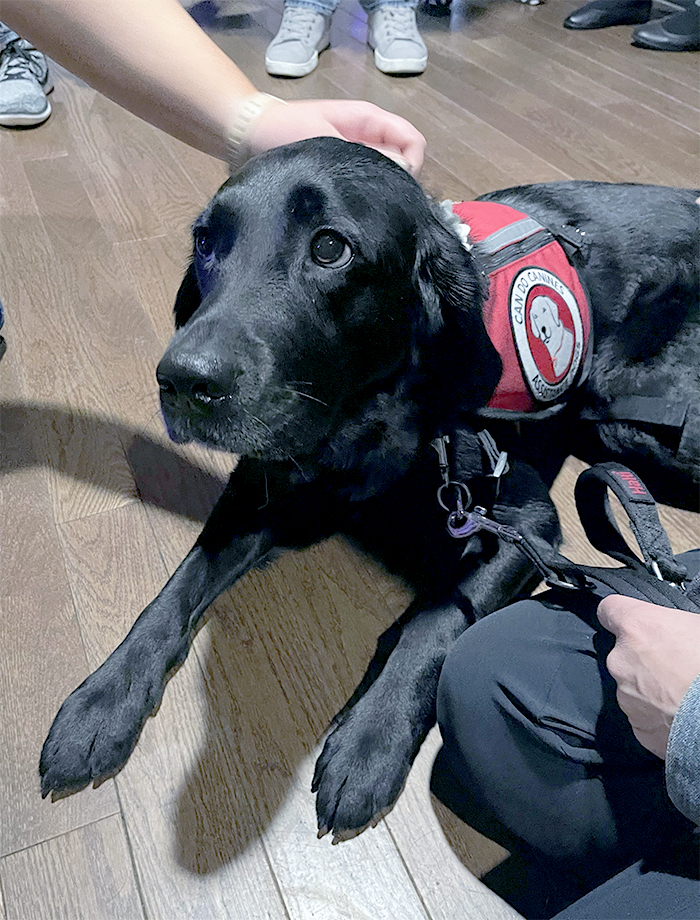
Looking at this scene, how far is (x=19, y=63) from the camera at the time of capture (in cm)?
268

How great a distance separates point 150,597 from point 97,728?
0.91 ft

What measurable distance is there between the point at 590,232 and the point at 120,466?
1083 millimetres

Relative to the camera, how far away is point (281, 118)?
3.75ft

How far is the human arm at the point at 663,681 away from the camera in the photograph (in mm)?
695

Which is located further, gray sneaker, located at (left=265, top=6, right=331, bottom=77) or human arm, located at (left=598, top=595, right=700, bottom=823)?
gray sneaker, located at (left=265, top=6, right=331, bottom=77)

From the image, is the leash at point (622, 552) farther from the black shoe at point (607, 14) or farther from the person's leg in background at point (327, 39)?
the black shoe at point (607, 14)

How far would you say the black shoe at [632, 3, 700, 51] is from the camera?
10.7 feet

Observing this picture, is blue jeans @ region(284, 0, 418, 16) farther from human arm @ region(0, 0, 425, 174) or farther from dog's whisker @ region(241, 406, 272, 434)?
dog's whisker @ region(241, 406, 272, 434)

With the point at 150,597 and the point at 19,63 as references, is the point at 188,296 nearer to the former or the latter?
the point at 150,597

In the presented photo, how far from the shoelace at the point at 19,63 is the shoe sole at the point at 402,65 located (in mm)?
1383

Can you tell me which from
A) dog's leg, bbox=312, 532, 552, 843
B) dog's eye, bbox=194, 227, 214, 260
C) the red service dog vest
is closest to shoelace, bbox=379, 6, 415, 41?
the red service dog vest

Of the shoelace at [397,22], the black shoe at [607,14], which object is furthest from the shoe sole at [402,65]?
the black shoe at [607,14]

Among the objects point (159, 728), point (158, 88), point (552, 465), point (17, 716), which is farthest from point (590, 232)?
point (17, 716)

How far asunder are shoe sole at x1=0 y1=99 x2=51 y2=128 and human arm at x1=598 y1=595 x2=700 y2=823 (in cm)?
272
